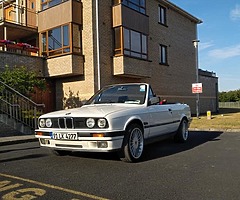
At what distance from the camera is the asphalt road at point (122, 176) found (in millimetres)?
3848

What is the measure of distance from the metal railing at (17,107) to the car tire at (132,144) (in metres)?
6.63

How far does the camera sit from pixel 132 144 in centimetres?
579


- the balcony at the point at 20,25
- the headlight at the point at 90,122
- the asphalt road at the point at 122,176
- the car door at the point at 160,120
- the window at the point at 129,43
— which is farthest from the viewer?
the balcony at the point at 20,25

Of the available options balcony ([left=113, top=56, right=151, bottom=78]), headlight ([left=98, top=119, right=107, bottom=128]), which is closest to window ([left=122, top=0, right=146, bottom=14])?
balcony ([left=113, top=56, right=151, bottom=78])

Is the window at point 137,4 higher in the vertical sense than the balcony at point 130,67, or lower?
higher

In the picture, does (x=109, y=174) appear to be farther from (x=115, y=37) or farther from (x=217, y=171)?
(x=115, y=37)

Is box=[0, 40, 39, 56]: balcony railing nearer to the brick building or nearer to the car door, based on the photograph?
the brick building

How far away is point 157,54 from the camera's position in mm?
21547

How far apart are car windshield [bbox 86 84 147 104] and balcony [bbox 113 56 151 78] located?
31.7 feet

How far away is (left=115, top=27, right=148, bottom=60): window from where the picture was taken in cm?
1700

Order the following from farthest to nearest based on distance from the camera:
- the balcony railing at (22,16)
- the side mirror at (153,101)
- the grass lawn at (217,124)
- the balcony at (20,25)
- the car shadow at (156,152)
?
1. the balcony railing at (22,16)
2. the balcony at (20,25)
3. the grass lawn at (217,124)
4. the side mirror at (153,101)
5. the car shadow at (156,152)

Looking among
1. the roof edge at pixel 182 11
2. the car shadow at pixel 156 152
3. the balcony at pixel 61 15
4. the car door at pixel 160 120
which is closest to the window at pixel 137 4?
the balcony at pixel 61 15

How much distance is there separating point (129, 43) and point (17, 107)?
841 centimetres

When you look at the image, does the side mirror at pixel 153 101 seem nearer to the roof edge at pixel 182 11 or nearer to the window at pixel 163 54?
the window at pixel 163 54
